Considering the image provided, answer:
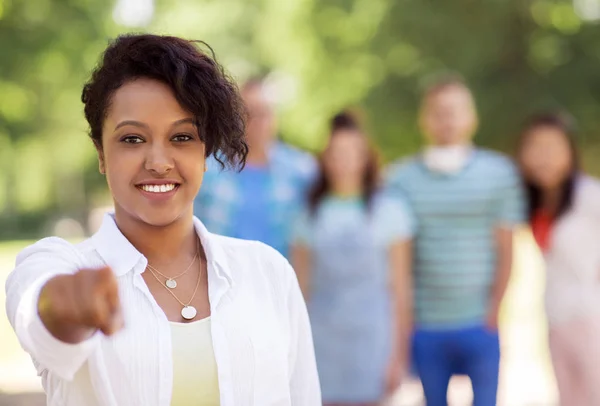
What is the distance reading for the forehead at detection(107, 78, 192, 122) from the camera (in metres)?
2.28

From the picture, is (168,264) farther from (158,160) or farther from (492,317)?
(492,317)

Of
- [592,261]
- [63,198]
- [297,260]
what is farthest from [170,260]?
[63,198]

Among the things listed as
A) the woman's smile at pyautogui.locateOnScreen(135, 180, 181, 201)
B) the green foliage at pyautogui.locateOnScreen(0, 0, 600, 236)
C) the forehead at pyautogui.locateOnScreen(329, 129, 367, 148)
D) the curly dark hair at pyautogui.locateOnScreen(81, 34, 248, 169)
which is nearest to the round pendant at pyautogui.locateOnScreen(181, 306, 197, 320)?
the woman's smile at pyautogui.locateOnScreen(135, 180, 181, 201)

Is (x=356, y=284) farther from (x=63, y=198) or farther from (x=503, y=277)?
(x=63, y=198)

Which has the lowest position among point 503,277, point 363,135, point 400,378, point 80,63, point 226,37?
point 400,378

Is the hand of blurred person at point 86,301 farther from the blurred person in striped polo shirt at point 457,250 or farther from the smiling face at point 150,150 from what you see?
the blurred person in striped polo shirt at point 457,250

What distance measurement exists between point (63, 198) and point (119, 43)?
145 feet

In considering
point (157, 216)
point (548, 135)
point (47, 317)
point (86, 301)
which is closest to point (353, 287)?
point (548, 135)

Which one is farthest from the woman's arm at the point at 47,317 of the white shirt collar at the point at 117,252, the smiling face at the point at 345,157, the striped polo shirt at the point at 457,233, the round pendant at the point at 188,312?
the smiling face at the point at 345,157

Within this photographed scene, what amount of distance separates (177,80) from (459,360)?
12.2 ft

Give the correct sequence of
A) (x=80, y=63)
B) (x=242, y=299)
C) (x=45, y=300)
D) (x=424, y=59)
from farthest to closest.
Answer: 1. (x=424, y=59)
2. (x=80, y=63)
3. (x=242, y=299)
4. (x=45, y=300)

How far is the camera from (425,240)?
5598 millimetres

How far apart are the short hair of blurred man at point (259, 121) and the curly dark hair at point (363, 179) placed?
0.34 m

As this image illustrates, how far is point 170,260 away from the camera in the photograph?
2.48 metres
